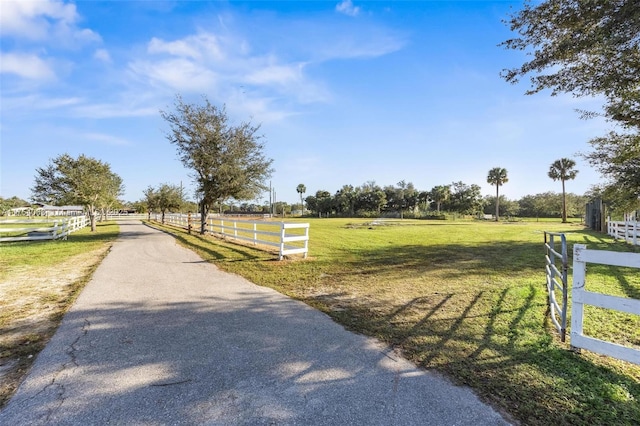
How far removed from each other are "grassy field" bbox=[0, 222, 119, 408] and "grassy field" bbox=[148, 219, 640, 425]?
3.50m

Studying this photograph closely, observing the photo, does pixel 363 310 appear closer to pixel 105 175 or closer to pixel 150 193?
pixel 105 175

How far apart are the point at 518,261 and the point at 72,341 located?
10.8 meters

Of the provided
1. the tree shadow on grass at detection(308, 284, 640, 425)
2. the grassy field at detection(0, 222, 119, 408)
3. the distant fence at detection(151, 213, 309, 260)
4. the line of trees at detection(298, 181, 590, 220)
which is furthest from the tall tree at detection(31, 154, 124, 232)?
the line of trees at detection(298, 181, 590, 220)

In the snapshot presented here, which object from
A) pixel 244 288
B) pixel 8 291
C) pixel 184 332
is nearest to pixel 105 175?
pixel 8 291

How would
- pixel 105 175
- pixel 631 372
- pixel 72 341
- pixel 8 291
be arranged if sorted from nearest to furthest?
1. pixel 631 372
2. pixel 72 341
3. pixel 8 291
4. pixel 105 175

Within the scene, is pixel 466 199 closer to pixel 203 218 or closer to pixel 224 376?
pixel 203 218

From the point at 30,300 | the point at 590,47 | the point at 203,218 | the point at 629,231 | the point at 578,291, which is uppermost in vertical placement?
the point at 590,47

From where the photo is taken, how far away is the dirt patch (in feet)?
10.6

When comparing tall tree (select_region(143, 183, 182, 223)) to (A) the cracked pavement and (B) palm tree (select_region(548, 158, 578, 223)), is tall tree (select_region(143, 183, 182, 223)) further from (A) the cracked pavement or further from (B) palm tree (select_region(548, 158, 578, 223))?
(B) palm tree (select_region(548, 158, 578, 223))

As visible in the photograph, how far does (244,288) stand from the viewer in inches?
254

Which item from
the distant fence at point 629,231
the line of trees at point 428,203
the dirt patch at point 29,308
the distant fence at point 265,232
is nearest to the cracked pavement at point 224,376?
the dirt patch at point 29,308

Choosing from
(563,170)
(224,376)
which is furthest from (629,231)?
(563,170)

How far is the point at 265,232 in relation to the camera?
11.7 m

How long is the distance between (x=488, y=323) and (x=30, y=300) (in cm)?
763
